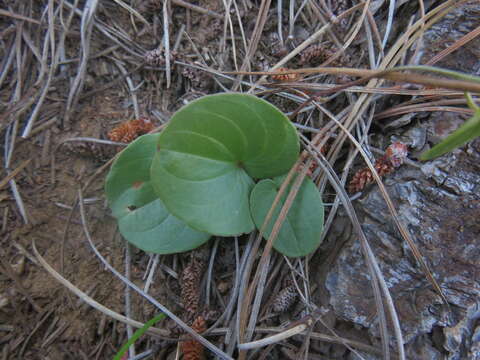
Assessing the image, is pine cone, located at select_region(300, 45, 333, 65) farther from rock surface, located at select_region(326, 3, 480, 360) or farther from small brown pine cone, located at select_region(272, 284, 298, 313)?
small brown pine cone, located at select_region(272, 284, 298, 313)

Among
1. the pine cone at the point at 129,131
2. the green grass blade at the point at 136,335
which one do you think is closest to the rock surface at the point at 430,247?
the green grass blade at the point at 136,335

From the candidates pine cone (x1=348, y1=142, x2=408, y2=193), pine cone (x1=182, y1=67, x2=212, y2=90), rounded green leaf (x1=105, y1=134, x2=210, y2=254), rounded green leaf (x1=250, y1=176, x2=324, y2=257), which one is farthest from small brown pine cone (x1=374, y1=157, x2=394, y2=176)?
pine cone (x1=182, y1=67, x2=212, y2=90)

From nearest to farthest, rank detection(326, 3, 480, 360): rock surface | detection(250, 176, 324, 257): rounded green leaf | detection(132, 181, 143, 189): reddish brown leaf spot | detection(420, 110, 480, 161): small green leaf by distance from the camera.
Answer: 1. detection(420, 110, 480, 161): small green leaf
2. detection(326, 3, 480, 360): rock surface
3. detection(250, 176, 324, 257): rounded green leaf
4. detection(132, 181, 143, 189): reddish brown leaf spot

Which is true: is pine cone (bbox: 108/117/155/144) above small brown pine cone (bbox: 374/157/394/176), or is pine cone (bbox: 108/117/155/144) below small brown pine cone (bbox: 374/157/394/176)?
above

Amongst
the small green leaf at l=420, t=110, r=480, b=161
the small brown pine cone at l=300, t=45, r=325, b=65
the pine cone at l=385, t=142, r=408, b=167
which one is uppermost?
the small green leaf at l=420, t=110, r=480, b=161

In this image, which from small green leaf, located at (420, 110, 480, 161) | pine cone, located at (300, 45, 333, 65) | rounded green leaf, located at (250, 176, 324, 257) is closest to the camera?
small green leaf, located at (420, 110, 480, 161)

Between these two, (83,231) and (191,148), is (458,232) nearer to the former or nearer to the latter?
(191,148)

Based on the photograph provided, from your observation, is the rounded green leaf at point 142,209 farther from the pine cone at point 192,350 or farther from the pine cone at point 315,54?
the pine cone at point 315,54

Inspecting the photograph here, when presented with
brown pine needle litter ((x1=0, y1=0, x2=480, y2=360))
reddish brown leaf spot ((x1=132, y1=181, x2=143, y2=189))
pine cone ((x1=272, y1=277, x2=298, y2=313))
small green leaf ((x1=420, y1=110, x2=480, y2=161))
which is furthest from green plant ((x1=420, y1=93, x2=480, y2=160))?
reddish brown leaf spot ((x1=132, y1=181, x2=143, y2=189))

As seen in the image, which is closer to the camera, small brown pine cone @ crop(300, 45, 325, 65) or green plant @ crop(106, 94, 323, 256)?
green plant @ crop(106, 94, 323, 256)
